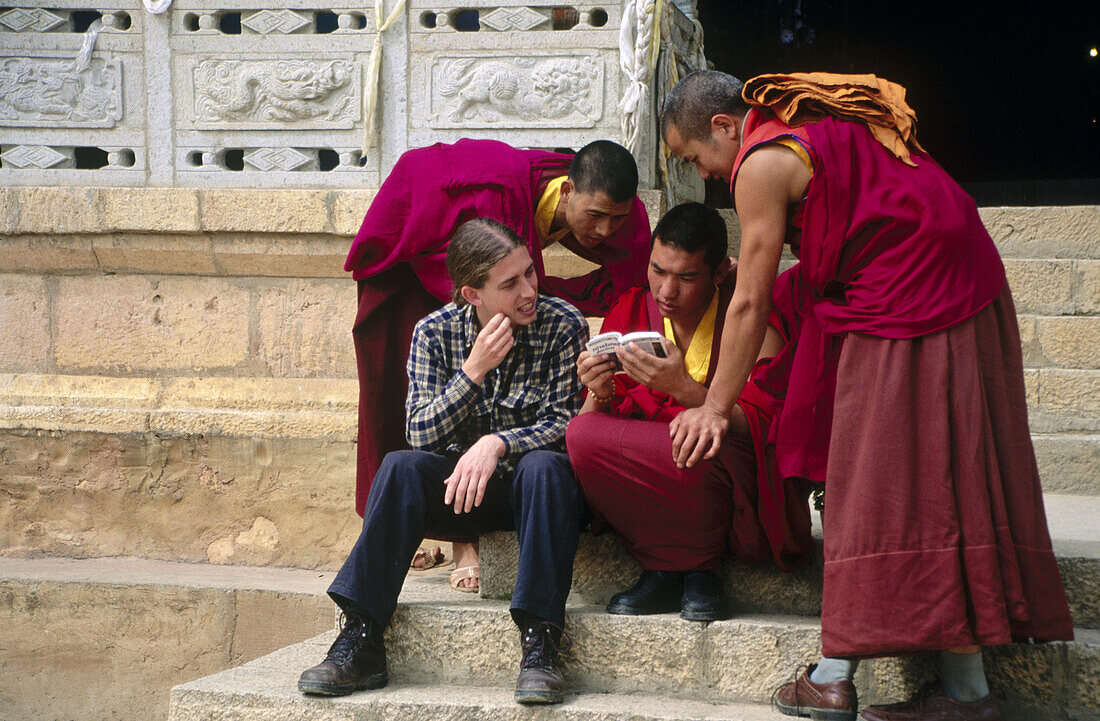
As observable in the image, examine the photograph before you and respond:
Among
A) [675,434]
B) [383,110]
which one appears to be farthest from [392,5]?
[675,434]

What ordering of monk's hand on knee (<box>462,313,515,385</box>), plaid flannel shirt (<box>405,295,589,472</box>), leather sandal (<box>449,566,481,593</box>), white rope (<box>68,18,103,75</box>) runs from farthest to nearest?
white rope (<box>68,18,103,75</box>)
leather sandal (<box>449,566,481,593</box>)
plaid flannel shirt (<box>405,295,589,472</box>)
monk's hand on knee (<box>462,313,515,385</box>)

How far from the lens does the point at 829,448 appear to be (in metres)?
2.41

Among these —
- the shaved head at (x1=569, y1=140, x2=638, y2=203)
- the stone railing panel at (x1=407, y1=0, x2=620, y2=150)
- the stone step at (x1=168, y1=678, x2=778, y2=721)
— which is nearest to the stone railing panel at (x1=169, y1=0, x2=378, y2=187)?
Answer: the stone railing panel at (x1=407, y1=0, x2=620, y2=150)

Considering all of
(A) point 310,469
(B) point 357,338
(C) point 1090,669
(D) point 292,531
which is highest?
(B) point 357,338

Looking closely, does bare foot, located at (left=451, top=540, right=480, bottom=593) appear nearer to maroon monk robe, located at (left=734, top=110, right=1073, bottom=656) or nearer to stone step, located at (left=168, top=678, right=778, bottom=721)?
stone step, located at (left=168, top=678, right=778, bottom=721)

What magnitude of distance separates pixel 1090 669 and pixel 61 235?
4409 millimetres

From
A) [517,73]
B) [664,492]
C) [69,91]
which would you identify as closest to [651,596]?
[664,492]

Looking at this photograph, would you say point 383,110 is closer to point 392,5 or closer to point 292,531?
point 392,5

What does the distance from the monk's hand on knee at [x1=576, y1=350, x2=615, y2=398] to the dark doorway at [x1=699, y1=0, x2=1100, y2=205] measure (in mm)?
6250

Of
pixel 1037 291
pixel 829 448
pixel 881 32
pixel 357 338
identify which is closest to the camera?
pixel 829 448

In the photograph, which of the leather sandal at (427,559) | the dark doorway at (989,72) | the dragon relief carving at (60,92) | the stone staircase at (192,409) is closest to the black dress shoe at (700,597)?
the stone staircase at (192,409)

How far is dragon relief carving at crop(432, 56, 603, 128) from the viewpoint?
4.35m

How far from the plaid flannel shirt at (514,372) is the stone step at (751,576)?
0.33 metres

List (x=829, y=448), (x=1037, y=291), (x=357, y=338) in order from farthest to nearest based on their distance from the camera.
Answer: (x=1037, y=291)
(x=357, y=338)
(x=829, y=448)
